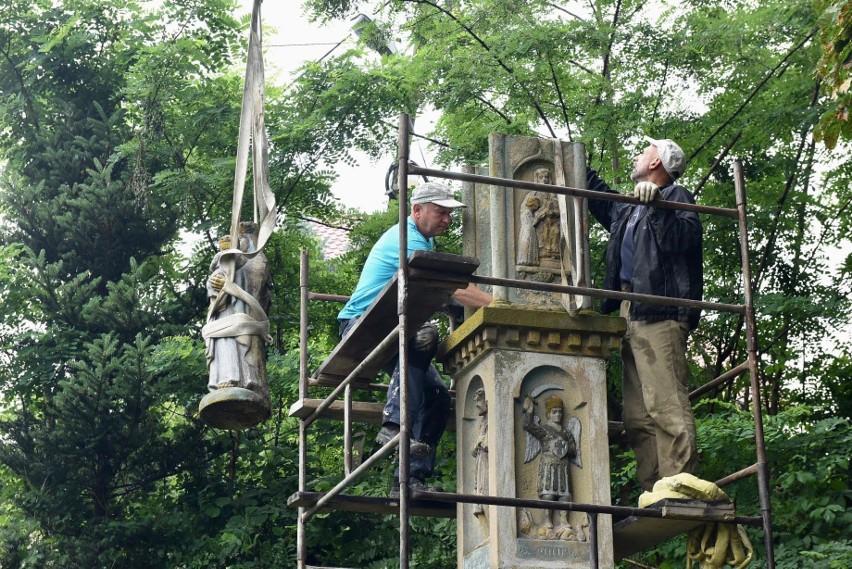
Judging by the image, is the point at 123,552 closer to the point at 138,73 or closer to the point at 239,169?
the point at 138,73

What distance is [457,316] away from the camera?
386 inches

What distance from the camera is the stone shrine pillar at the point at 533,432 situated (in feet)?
27.5

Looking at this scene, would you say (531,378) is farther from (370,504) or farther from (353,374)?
(370,504)

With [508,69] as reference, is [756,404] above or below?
below

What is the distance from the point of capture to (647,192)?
8.51 m

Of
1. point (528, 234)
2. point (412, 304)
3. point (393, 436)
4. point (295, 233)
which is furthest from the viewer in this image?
point (295, 233)

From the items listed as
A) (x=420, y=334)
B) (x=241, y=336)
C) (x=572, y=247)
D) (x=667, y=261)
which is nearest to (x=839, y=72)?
(x=667, y=261)

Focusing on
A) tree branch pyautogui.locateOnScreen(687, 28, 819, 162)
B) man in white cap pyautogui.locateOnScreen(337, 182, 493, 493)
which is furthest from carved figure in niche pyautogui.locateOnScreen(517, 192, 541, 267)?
tree branch pyautogui.locateOnScreen(687, 28, 819, 162)

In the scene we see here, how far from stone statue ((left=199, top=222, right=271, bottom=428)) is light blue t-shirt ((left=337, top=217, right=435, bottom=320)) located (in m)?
0.60

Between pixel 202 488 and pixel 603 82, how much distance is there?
19.5 ft

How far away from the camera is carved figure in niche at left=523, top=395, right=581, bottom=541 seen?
8.44 meters

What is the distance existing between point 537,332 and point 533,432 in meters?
0.58

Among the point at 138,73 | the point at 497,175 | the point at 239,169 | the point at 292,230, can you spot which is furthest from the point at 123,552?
the point at 497,175

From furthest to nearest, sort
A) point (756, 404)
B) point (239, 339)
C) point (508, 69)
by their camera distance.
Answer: point (508, 69) < point (239, 339) < point (756, 404)
